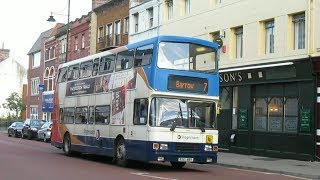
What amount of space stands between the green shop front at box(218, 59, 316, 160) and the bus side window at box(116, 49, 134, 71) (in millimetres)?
7709

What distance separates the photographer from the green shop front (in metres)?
22.7

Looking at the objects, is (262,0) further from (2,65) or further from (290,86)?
(2,65)

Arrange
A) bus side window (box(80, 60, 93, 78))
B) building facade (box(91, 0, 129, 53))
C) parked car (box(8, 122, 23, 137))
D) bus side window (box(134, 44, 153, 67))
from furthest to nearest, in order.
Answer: parked car (box(8, 122, 23, 137)) < building facade (box(91, 0, 129, 53)) < bus side window (box(80, 60, 93, 78)) < bus side window (box(134, 44, 153, 67))

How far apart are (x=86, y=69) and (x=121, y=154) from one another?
513 centimetres

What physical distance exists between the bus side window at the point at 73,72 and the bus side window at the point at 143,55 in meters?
5.72

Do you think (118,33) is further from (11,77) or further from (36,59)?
(11,77)

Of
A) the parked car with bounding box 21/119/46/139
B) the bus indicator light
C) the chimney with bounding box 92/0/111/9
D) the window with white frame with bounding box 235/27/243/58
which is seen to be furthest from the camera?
the chimney with bounding box 92/0/111/9

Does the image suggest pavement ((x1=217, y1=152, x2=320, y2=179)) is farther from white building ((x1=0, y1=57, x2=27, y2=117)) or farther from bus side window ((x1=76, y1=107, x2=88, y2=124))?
white building ((x1=0, y1=57, x2=27, y2=117))

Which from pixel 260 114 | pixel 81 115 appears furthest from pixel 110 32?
pixel 81 115

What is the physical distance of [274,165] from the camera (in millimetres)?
20641

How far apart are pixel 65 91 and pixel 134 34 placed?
1454cm

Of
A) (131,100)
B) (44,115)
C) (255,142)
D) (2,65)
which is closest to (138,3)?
(255,142)

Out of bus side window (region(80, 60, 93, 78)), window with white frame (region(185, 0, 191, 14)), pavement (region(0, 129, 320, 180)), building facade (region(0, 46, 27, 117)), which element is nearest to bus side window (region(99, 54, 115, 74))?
bus side window (region(80, 60, 93, 78))

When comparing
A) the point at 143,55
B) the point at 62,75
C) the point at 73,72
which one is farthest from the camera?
the point at 62,75
